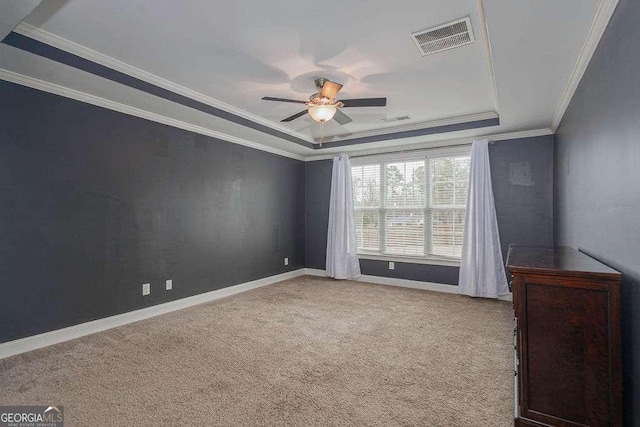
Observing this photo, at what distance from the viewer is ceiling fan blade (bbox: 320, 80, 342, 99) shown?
110 inches

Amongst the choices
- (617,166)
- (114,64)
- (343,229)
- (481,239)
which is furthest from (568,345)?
(343,229)

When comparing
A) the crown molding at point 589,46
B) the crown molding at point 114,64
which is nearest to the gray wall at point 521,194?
the crown molding at point 589,46

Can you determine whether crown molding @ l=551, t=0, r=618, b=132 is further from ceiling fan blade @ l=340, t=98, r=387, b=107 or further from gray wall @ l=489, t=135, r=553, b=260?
ceiling fan blade @ l=340, t=98, r=387, b=107

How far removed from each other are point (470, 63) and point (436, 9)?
926 millimetres

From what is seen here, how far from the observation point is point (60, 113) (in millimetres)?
3012

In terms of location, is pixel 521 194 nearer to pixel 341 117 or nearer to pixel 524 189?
pixel 524 189

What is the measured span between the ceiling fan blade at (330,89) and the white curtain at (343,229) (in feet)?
9.48

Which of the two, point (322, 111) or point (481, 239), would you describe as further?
point (481, 239)

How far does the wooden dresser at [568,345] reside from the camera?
1441 millimetres

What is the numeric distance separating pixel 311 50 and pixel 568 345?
2.62m

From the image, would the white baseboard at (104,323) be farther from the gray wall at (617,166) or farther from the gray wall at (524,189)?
the gray wall at (617,166)

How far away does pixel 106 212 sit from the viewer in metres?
3.36

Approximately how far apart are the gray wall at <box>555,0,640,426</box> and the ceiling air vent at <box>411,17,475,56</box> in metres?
0.82

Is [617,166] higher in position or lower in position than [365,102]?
lower
